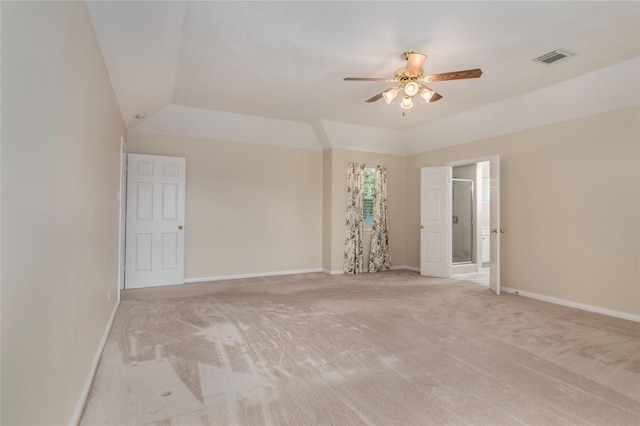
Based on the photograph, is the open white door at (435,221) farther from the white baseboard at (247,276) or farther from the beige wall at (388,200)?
the white baseboard at (247,276)

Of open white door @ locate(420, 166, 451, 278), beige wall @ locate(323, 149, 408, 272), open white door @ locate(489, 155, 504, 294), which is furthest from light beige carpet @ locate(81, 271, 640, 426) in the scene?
beige wall @ locate(323, 149, 408, 272)

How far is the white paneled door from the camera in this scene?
17.2ft

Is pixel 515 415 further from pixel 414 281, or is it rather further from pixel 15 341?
pixel 414 281

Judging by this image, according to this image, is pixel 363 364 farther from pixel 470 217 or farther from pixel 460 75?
pixel 470 217

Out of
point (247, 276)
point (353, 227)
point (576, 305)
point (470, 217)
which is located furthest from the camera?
point (470, 217)

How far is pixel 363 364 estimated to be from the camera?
267 cm

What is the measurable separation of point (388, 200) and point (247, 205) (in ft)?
10.00

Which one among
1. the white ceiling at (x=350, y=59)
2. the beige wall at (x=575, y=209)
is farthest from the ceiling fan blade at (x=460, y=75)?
the beige wall at (x=575, y=209)

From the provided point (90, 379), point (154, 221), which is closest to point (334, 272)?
point (154, 221)

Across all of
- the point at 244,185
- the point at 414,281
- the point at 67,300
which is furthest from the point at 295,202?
the point at 67,300

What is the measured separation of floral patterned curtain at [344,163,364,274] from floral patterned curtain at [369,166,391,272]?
0.34 metres

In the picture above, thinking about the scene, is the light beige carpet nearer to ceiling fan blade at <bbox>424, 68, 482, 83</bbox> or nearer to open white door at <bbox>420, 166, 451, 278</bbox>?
open white door at <bbox>420, 166, 451, 278</bbox>

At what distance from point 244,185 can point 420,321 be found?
3910 millimetres

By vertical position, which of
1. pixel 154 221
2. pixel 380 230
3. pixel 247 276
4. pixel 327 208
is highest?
pixel 327 208
